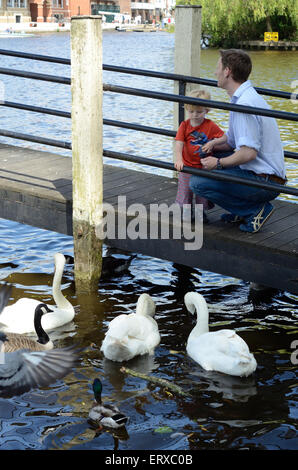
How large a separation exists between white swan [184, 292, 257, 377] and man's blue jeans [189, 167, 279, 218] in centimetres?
104

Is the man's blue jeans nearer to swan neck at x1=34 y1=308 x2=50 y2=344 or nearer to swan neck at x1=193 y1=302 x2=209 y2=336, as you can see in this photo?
swan neck at x1=193 y1=302 x2=209 y2=336

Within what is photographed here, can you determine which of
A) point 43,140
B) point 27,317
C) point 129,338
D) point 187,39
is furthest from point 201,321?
point 187,39

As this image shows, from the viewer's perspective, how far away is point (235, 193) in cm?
583

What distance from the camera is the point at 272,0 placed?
47.3 metres

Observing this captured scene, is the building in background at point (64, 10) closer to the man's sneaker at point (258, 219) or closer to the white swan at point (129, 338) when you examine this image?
the man's sneaker at point (258, 219)

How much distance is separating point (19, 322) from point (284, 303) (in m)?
2.62

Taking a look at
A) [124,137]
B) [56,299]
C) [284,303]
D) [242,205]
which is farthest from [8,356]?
[124,137]

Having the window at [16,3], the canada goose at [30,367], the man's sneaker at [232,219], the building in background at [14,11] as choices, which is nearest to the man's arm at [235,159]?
the man's sneaker at [232,219]

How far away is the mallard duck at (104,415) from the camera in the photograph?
4617 millimetres

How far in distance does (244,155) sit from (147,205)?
1.41 metres

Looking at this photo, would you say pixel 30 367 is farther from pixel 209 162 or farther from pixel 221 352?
pixel 209 162

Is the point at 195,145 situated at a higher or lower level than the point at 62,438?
higher

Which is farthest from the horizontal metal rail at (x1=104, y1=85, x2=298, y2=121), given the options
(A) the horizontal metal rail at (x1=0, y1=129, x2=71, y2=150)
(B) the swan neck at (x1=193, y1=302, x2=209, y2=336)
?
(B) the swan neck at (x1=193, y1=302, x2=209, y2=336)
